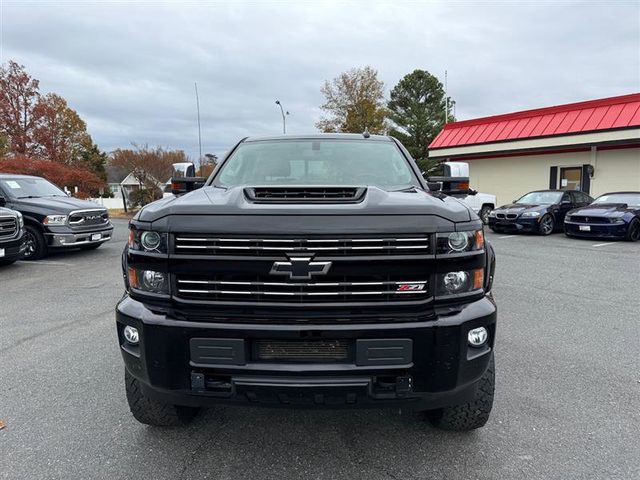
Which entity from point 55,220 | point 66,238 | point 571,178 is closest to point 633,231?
point 571,178

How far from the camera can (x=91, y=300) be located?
6.02 metres

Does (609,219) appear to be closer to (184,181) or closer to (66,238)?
(184,181)

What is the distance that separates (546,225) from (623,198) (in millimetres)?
2189

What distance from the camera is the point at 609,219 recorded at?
40.4ft

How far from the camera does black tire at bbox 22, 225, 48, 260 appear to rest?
9.27 m

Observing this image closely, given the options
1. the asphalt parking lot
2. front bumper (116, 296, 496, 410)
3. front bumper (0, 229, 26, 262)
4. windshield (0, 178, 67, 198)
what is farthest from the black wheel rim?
front bumper (116, 296, 496, 410)

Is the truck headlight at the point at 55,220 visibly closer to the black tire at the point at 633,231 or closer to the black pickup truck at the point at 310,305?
the black pickup truck at the point at 310,305

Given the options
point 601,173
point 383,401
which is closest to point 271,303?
point 383,401

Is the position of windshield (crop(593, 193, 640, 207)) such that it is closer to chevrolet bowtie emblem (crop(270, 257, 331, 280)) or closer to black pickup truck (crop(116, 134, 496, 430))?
black pickup truck (crop(116, 134, 496, 430))

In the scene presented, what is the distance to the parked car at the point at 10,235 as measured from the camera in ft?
25.6

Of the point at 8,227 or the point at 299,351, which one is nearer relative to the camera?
the point at 299,351

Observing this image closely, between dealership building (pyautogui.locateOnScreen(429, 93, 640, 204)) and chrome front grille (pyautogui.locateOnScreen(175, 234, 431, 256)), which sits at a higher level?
dealership building (pyautogui.locateOnScreen(429, 93, 640, 204))

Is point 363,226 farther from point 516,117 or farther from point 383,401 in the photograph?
point 516,117

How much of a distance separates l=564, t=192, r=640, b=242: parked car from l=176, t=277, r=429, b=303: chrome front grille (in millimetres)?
12609
